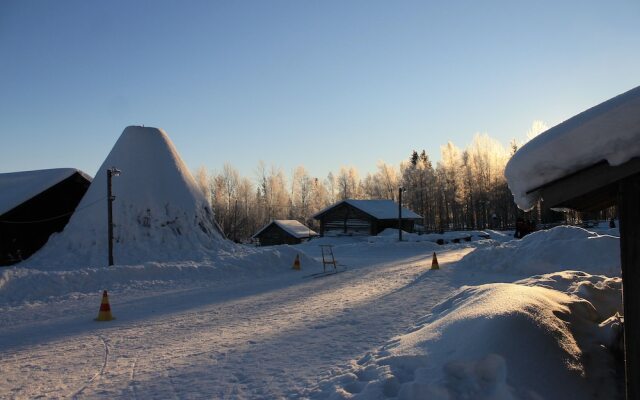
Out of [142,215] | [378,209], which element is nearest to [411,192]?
[378,209]

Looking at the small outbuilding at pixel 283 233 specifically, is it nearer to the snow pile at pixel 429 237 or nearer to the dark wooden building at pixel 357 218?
the dark wooden building at pixel 357 218

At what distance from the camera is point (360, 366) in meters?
5.32

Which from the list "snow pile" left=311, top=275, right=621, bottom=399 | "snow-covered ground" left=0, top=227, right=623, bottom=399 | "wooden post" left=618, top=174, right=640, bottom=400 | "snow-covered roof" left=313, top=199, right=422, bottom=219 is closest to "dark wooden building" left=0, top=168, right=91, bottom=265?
"snow-covered ground" left=0, top=227, right=623, bottom=399

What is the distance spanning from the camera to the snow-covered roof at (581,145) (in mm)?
3160

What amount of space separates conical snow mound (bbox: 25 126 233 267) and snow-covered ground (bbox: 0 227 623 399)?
171 inches

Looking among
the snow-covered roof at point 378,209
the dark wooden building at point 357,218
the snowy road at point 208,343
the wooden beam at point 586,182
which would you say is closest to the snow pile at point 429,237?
the dark wooden building at point 357,218

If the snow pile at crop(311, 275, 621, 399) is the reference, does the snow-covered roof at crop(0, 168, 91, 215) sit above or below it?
above

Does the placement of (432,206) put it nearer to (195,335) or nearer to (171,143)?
(171,143)

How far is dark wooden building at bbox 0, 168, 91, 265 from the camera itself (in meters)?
18.5

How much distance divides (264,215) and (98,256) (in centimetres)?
5883

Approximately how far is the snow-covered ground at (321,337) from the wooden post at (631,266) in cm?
70

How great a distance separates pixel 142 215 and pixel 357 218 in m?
26.7

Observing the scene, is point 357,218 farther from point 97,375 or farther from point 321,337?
point 97,375

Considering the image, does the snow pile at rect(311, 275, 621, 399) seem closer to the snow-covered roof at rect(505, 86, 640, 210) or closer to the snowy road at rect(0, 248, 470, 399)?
the snowy road at rect(0, 248, 470, 399)
